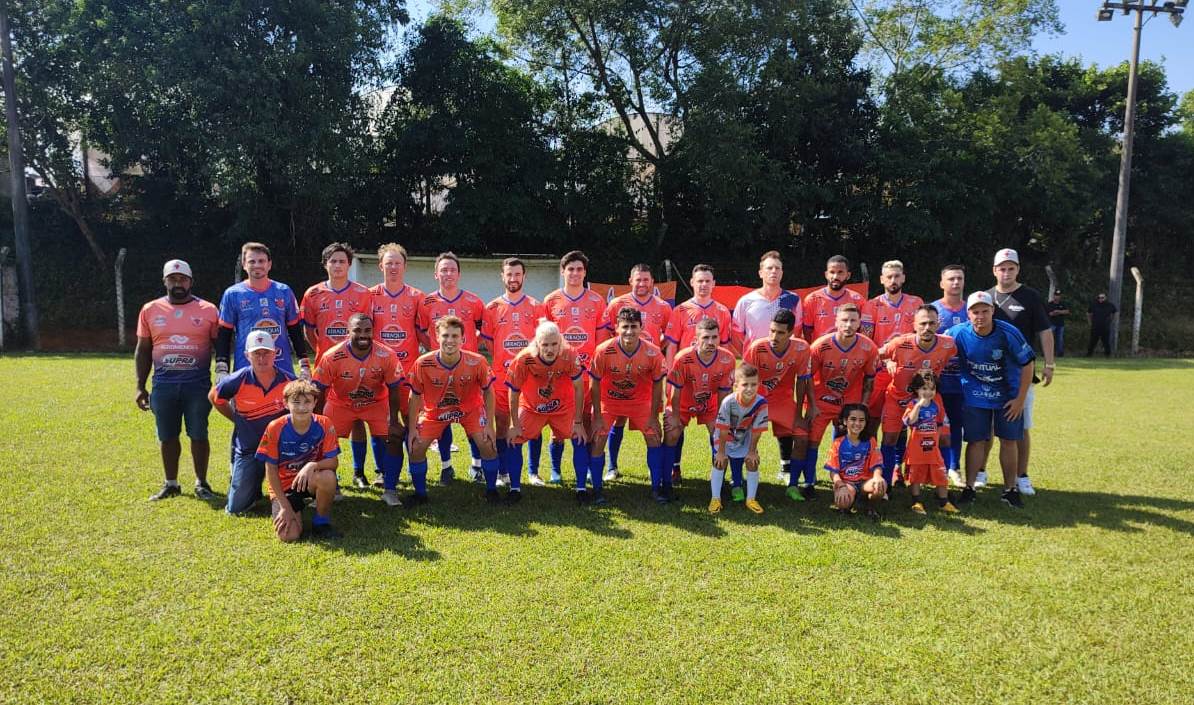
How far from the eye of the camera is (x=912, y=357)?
5.80m

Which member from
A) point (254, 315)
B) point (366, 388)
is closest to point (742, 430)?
point (366, 388)

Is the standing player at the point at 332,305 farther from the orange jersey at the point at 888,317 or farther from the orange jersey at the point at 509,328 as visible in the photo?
the orange jersey at the point at 888,317

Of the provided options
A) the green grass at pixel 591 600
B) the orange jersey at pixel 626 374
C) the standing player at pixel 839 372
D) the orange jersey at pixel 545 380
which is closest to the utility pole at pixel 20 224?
the green grass at pixel 591 600

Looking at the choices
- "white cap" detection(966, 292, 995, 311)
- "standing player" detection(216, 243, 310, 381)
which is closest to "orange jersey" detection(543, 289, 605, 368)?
"standing player" detection(216, 243, 310, 381)

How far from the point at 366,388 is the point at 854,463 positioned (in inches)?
156

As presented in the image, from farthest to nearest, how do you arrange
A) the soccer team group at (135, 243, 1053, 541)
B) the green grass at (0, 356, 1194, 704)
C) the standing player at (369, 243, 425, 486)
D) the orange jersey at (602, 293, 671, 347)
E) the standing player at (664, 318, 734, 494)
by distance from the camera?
the orange jersey at (602, 293, 671, 347)
the standing player at (369, 243, 425, 486)
the standing player at (664, 318, 734, 494)
the soccer team group at (135, 243, 1053, 541)
the green grass at (0, 356, 1194, 704)

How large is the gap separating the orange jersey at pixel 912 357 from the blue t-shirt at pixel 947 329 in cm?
11

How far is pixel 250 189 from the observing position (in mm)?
17062

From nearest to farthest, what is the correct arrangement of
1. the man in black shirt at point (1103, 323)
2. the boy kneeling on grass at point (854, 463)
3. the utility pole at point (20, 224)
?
the boy kneeling on grass at point (854, 463)
the utility pole at point (20, 224)
the man in black shirt at point (1103, 323)

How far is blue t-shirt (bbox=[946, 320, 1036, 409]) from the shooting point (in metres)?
5.64

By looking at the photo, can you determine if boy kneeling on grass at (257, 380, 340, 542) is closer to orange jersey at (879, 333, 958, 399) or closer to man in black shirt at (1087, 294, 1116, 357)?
orange jersey at (879, 333, 958, 399)

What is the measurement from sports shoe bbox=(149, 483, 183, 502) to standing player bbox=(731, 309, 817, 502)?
4.56 m

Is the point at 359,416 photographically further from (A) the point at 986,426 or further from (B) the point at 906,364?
(A) the point at 986,426

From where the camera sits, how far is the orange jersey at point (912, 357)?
5766 mm
